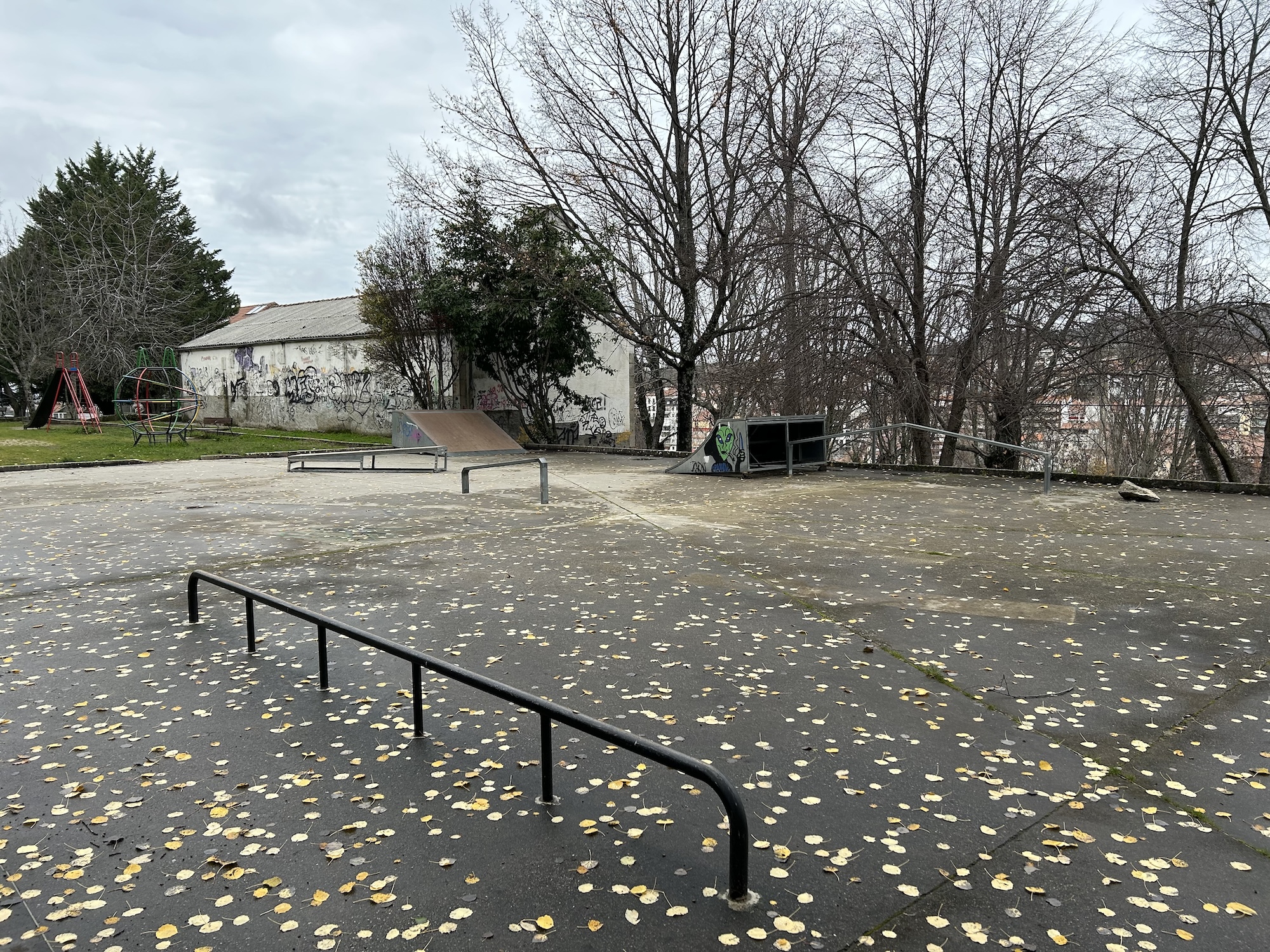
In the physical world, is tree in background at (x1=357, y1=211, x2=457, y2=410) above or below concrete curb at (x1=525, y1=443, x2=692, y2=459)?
above

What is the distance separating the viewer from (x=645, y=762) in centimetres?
361

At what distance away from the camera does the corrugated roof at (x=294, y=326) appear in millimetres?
30328

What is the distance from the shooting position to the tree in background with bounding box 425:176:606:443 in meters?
22.4

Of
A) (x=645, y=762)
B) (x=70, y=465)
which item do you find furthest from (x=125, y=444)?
(x=645, y=762)

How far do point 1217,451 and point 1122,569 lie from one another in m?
11.0

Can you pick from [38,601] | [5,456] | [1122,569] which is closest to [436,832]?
[38,601]

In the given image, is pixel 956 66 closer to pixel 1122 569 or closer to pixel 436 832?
pixel 1122 569

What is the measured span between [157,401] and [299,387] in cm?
559

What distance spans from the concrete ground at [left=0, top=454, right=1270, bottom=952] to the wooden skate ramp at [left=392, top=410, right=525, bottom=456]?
1470 cm

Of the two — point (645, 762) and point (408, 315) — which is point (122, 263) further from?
point (645, 762)

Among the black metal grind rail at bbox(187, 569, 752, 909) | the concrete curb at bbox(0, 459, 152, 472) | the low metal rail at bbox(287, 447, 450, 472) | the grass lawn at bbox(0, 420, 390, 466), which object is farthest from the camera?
the grass lawn at bbox(0, 420, 390, 466)

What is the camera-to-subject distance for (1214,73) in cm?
1346

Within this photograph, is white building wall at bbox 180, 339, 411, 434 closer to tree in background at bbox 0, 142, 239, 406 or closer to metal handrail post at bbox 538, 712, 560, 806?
tree in background at bbox 0, 142, 239, 406

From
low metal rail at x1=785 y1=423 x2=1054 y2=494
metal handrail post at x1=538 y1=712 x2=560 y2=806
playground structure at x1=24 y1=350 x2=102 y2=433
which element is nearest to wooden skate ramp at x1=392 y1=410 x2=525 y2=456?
low metal rail at x1=785 y1=423 x2=1054 y2=494
